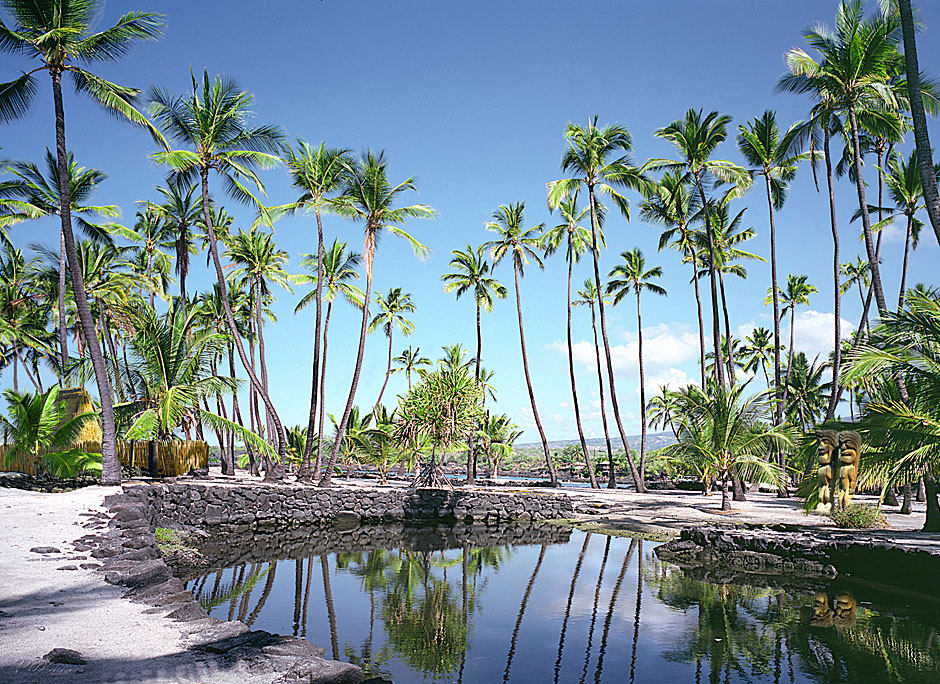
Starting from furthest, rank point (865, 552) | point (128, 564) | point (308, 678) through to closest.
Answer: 1. point (865, 552)
2. point (128, 564)
3. point (308, 678)

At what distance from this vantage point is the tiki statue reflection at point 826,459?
1395cm

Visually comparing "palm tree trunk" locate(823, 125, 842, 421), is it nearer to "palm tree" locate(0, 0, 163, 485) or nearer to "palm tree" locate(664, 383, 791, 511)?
"palm tree" locate(664, 383, 791, 511)

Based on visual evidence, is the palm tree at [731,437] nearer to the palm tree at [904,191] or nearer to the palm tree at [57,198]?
the palm tree at [904,191]

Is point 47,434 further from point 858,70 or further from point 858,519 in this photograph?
point 858,70

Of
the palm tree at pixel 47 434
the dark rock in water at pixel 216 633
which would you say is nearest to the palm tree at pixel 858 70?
the dark rock in water at pixel 216 633

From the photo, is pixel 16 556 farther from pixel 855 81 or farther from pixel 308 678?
pixel 855 81

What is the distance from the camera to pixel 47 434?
19.3m

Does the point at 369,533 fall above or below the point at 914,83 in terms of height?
below

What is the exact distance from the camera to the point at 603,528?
19812 mm

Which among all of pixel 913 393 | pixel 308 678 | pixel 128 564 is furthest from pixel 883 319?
pixel 128 564

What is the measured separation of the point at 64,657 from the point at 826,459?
1485 cm

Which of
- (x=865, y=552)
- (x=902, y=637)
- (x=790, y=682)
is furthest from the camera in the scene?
(x=865, y=552)

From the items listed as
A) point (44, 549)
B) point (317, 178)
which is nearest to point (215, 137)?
point (317, 178)

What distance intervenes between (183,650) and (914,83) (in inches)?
664
